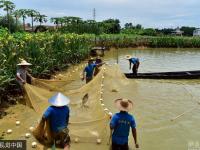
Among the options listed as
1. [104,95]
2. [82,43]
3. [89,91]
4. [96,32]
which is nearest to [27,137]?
[89,91]

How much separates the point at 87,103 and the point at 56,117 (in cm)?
330

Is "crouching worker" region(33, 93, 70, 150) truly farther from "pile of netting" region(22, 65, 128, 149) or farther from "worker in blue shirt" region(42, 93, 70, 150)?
"pile of netting" region(22, 65, 128, 149)

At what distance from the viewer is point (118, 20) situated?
3019 inches

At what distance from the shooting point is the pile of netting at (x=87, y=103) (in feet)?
23.5

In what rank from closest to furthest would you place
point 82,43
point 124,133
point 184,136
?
1. point 124,133
2. point 184,136
3. point 82,43

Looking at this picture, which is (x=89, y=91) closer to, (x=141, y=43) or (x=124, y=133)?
(x=124, y=133)

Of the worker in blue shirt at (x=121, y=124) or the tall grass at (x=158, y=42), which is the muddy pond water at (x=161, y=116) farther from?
the tall grass at (x=158, y=42)

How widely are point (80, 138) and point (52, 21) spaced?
70514 mm

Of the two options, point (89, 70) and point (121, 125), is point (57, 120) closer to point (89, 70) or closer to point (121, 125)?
point (121, 125)

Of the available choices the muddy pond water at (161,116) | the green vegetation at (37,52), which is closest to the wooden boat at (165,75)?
the muddy pond water at (161,116)

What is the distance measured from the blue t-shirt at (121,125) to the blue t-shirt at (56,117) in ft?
2.80

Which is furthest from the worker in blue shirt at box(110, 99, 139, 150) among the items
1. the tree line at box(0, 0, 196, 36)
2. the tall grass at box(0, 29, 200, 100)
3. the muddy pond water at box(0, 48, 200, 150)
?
the tree line at box(0, 0, 196, 36)

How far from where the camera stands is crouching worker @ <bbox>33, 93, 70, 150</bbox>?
5.92 meters

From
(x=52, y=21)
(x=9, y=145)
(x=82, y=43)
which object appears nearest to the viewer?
(x=9, y=145)
